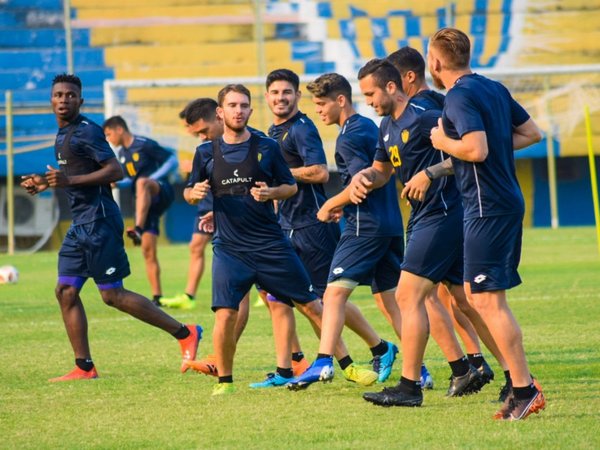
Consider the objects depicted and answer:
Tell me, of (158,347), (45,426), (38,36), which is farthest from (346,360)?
(38,36)

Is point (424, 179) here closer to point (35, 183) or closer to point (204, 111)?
point (35, 183)

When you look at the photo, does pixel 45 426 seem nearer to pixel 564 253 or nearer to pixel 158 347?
pixel 158 347

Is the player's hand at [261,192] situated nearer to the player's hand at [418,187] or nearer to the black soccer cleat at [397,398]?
the player's hand at [418,187]

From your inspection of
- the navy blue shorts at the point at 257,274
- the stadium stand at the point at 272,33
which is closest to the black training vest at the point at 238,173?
the navy blue shorts at the point at 257,274

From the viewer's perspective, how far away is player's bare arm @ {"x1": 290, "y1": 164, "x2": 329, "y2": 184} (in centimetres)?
898

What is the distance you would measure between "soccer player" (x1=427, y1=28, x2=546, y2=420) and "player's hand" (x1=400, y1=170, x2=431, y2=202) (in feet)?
1.08

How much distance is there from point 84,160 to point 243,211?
1720 mm

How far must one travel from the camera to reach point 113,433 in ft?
22.8

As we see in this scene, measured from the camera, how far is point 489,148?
681 cm

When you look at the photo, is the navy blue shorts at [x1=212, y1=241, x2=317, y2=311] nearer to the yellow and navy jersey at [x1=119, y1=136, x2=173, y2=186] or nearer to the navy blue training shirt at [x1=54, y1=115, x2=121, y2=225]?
the navy blue training shirt at [x1=54, y1=115, x2=121, y2=225]

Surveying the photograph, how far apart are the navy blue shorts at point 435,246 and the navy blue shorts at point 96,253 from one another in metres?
2.72

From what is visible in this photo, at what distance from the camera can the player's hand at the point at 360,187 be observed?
7832 millimetres

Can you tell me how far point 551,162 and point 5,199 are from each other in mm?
12993

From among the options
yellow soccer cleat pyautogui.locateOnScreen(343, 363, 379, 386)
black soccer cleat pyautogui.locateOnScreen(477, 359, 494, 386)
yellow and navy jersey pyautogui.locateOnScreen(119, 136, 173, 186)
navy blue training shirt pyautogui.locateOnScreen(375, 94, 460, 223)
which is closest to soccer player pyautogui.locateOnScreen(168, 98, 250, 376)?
yellow soccer cleat pyautogui.locateOnScreen(343, 363, 379, 386)
